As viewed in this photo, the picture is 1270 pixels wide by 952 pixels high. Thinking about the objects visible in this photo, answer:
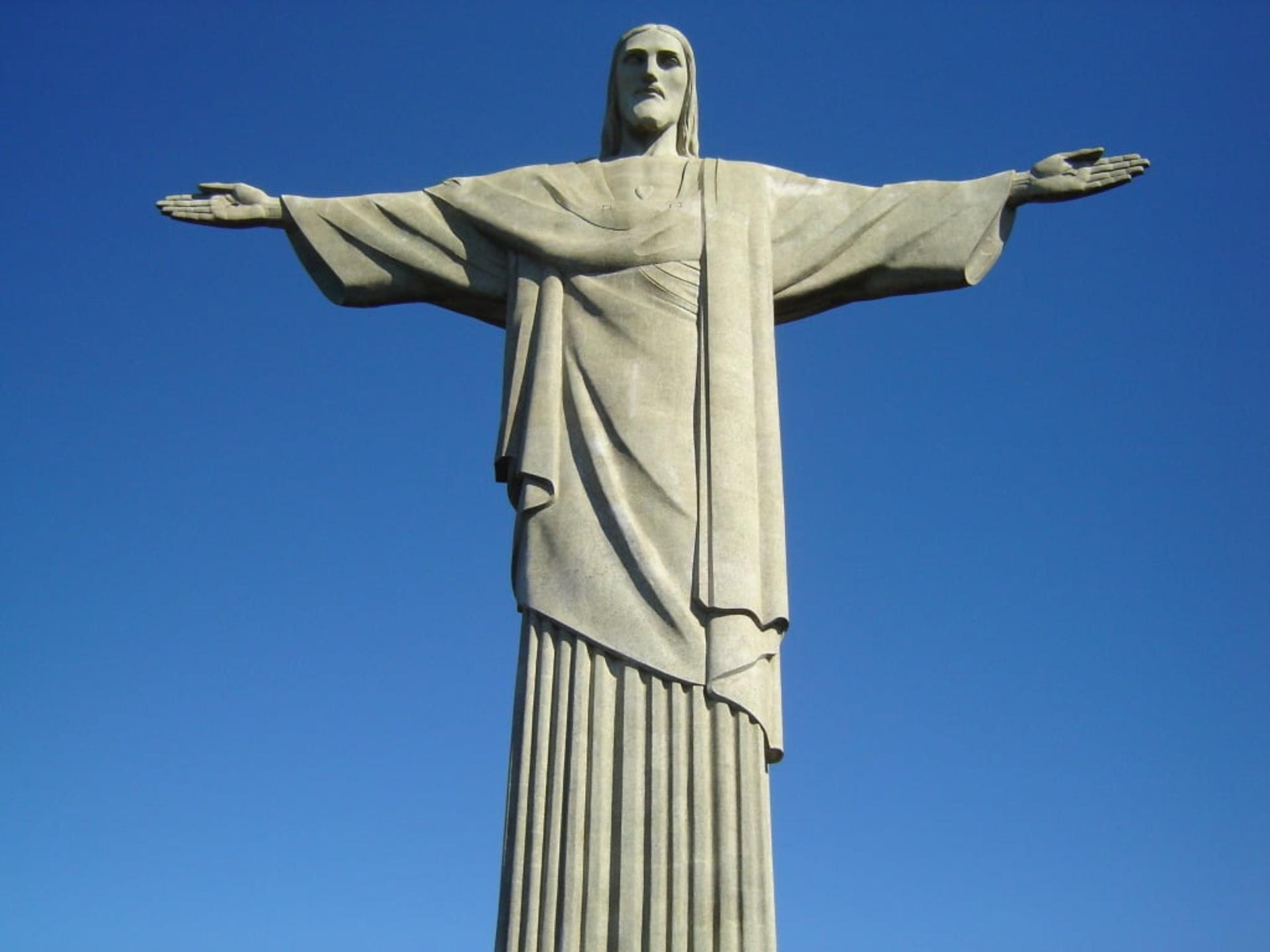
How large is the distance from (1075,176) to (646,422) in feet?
13.7

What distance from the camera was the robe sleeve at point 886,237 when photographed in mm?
14109

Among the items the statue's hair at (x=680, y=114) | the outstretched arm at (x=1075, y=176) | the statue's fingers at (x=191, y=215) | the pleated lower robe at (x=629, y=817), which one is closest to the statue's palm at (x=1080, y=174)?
the outstretched arm at (x=1075, y=176)

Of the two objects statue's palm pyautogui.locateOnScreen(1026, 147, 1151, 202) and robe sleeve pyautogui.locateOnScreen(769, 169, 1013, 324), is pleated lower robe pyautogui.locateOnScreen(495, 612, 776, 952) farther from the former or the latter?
statue's palm pyautogui.locateOnScreen(1026, 147, 1151, 202)

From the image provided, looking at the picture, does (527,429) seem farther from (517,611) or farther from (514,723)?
(514,723)

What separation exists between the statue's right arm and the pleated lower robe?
4.74 metres

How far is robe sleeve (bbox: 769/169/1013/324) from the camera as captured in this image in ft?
46.3

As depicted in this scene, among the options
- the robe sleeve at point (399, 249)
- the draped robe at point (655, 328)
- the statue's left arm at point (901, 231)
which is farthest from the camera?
the robe sleeve at point (399, 249)

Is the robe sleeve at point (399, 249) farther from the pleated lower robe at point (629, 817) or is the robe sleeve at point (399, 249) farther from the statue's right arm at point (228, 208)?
the pleated lower robe at point (629, 817)

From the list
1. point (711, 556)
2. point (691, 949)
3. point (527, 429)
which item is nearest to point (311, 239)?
point (527, 429)

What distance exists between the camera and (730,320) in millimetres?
13328

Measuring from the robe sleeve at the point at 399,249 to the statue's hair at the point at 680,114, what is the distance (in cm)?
155

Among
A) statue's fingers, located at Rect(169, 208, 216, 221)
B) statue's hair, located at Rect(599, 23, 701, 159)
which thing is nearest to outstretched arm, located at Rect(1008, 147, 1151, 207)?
statue's hair, located at Rect(599, 23, 701, 159)

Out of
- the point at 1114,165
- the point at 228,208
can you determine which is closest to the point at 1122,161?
the point at 1114,165

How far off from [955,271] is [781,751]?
4397 mm
